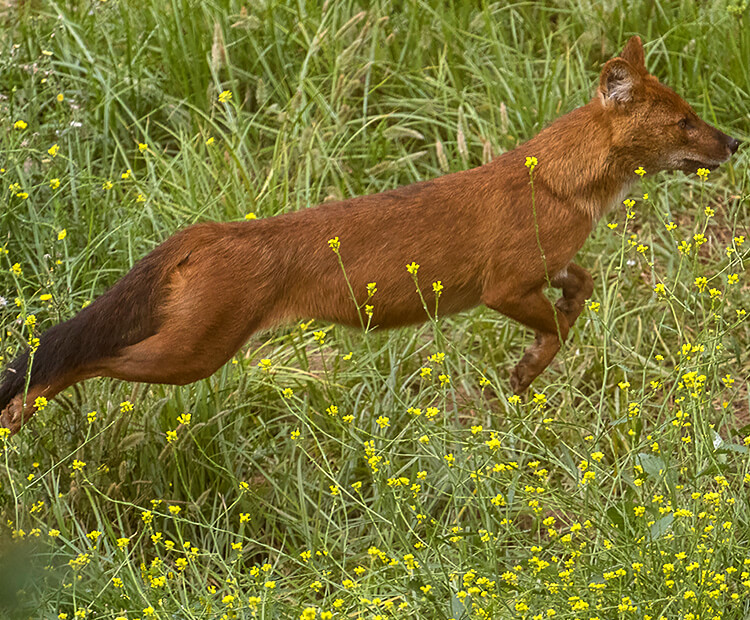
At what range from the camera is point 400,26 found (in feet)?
25.1

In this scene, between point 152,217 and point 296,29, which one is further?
point 296,29

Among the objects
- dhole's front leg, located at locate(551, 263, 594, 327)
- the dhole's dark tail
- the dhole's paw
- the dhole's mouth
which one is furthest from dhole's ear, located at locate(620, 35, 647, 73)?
the dhole's dark tail

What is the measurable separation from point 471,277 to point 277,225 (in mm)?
852

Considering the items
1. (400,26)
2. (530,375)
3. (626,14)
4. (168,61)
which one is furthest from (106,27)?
(530,375)

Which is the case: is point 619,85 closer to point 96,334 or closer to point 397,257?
point 397,257

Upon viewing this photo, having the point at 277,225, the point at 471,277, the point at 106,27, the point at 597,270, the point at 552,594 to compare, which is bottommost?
the point at 597,270

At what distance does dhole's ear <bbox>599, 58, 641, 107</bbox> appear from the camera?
196 inches

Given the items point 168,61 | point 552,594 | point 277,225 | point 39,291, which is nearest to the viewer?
point 552,594

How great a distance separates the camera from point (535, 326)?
5043mm

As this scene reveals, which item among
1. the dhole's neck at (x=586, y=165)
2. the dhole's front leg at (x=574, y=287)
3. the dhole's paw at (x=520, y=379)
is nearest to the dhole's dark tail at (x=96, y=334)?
the dhole's paw at (x=520, y=379)

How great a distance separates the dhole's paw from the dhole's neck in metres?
0.73

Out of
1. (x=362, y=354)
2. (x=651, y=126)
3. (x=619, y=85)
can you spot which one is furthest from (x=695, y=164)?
(x=362, y=354)

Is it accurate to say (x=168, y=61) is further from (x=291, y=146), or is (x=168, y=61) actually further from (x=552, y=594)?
(x=552, y=594)

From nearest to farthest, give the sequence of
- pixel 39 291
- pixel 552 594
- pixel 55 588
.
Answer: pixel 552 594
pixel 55 588
pixel 39 291
